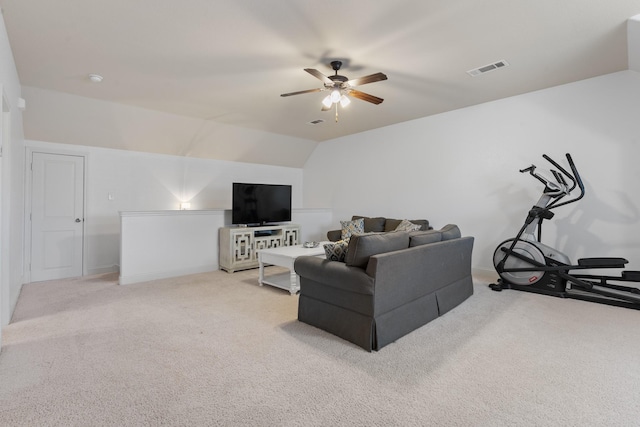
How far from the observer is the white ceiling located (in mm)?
2506

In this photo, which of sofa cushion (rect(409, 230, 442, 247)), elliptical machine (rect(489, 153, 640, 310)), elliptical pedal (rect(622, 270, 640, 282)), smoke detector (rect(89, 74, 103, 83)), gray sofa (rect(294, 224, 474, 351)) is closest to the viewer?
gray sofa (rect(294, 224, 474, 351))

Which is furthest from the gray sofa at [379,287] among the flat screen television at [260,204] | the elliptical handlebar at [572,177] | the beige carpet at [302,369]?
the flat screen television at [260,204]

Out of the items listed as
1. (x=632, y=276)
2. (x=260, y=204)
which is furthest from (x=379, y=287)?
(x=260, y=204)

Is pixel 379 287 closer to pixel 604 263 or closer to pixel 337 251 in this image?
pixel 337 251

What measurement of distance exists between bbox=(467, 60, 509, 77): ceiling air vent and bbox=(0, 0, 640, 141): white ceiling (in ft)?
0.35

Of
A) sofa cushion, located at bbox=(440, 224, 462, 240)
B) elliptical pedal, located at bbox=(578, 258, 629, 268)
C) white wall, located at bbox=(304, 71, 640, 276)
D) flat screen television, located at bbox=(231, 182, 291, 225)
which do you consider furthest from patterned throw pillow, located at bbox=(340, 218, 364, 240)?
elliptical pedal, located at bbox=(578, 258, 629, 268)

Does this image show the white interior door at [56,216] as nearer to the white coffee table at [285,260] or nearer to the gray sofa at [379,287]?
the white coffee table at [285,260]

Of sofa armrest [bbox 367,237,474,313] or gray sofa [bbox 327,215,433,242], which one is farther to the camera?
gray sofa [bbox 327,215,433,242]

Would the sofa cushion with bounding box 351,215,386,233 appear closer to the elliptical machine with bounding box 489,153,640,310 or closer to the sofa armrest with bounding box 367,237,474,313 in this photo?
the elliptical machine with bounding box 489,153,640,310

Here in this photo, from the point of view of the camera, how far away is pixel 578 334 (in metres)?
2.80

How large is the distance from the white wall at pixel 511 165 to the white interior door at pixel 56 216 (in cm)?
497

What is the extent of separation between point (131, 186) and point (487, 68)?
18.9 ft

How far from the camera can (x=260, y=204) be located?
5.91m

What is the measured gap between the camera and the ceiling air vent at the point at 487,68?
349 centimetres
